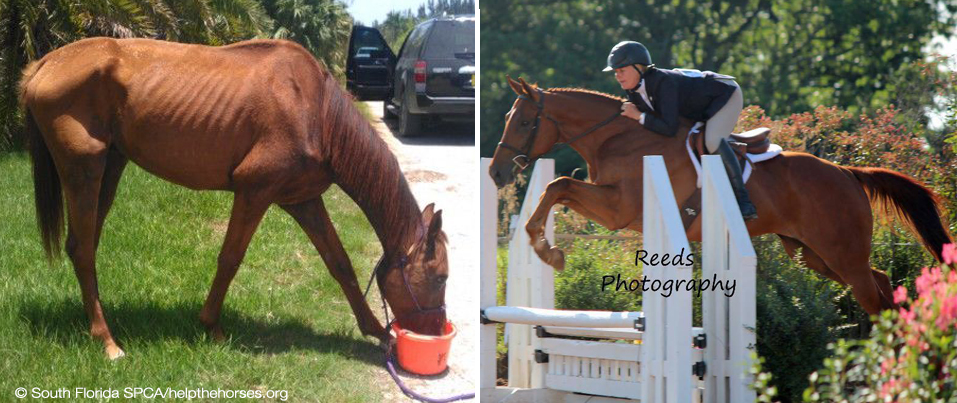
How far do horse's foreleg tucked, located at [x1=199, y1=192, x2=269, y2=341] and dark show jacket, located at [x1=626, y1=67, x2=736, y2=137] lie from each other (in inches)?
79.2

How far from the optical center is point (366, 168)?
4.48 meters

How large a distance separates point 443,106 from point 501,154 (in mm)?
899

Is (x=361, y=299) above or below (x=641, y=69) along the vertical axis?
below

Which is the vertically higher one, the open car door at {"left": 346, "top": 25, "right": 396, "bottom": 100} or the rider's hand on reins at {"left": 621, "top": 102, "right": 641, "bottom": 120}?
the open car door at {"left": 346, "top": 25, "right": 396, "bottom": 100}

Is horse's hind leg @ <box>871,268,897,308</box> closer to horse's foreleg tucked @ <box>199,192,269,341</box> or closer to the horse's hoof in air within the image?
the horse's hoof in air

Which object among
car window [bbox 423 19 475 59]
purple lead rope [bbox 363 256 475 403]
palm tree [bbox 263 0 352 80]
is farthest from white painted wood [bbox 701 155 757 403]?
palm tree [bbox 263 0 352 80]

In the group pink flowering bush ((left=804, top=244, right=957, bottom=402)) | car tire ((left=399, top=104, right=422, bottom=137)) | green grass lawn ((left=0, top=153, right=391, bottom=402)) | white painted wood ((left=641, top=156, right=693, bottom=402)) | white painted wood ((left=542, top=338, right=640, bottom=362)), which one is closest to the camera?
pink flowering bush ((left=804, top=244, right=957, bottom=402))

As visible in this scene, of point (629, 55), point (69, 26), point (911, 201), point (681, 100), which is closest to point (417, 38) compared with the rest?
point (629, 55)

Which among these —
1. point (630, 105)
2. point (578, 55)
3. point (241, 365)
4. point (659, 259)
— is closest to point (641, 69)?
point (630, 105)

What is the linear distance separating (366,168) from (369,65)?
166 centimetres

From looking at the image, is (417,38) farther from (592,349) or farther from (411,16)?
(592,349)

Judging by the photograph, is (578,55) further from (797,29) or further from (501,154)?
(501,154)

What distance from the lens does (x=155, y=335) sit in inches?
165

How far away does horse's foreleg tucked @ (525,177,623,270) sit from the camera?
4.56 m
